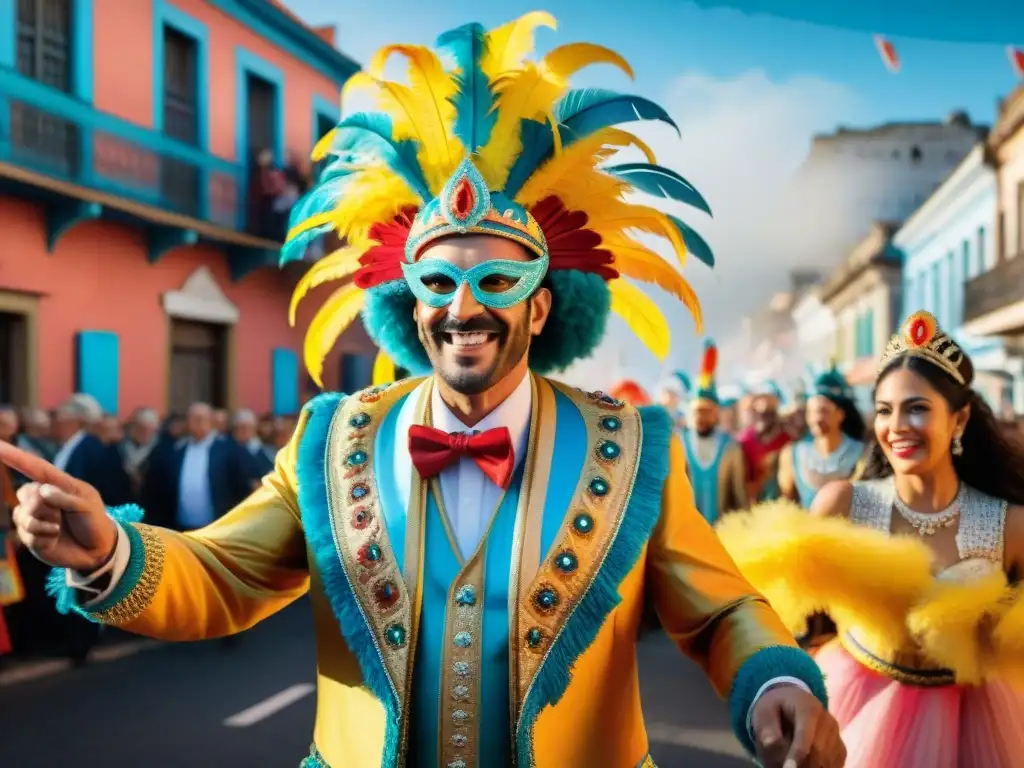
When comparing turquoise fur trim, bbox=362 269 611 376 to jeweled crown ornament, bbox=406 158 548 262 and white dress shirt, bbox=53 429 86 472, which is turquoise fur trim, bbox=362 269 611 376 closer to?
jeweled crown ornament, bbox=406 158 548 262

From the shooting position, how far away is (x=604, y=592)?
2.13m

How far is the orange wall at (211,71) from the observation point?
1061 centimetres

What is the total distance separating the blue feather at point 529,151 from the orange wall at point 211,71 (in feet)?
30.7

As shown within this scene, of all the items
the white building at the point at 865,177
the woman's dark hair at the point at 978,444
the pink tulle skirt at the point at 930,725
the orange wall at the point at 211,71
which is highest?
the white building at the point at 865,177

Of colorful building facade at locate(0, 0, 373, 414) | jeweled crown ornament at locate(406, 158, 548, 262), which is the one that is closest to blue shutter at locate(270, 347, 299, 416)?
colorful building facade at locate(0, 0, 373, 414)

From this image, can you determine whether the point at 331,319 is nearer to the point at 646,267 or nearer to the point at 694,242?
the point at 646,267

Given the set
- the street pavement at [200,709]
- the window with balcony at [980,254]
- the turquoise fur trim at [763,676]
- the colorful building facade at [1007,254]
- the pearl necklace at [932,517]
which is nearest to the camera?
the turquoise fur trim at [763,676]

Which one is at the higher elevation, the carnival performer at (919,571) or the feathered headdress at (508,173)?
the feathered headdress at (508,173)

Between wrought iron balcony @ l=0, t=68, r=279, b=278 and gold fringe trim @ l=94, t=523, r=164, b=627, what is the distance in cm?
809

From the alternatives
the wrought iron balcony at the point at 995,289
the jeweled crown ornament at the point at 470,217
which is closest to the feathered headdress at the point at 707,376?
the jeweled crown ornament at the point at 470,217

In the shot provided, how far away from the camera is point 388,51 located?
99.3 inches

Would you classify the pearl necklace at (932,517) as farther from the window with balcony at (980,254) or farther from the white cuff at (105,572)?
the window with balcony at (980,254)

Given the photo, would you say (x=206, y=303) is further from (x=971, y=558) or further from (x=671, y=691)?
(x=971, y=558)

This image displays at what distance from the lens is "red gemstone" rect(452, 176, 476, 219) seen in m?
2.27
